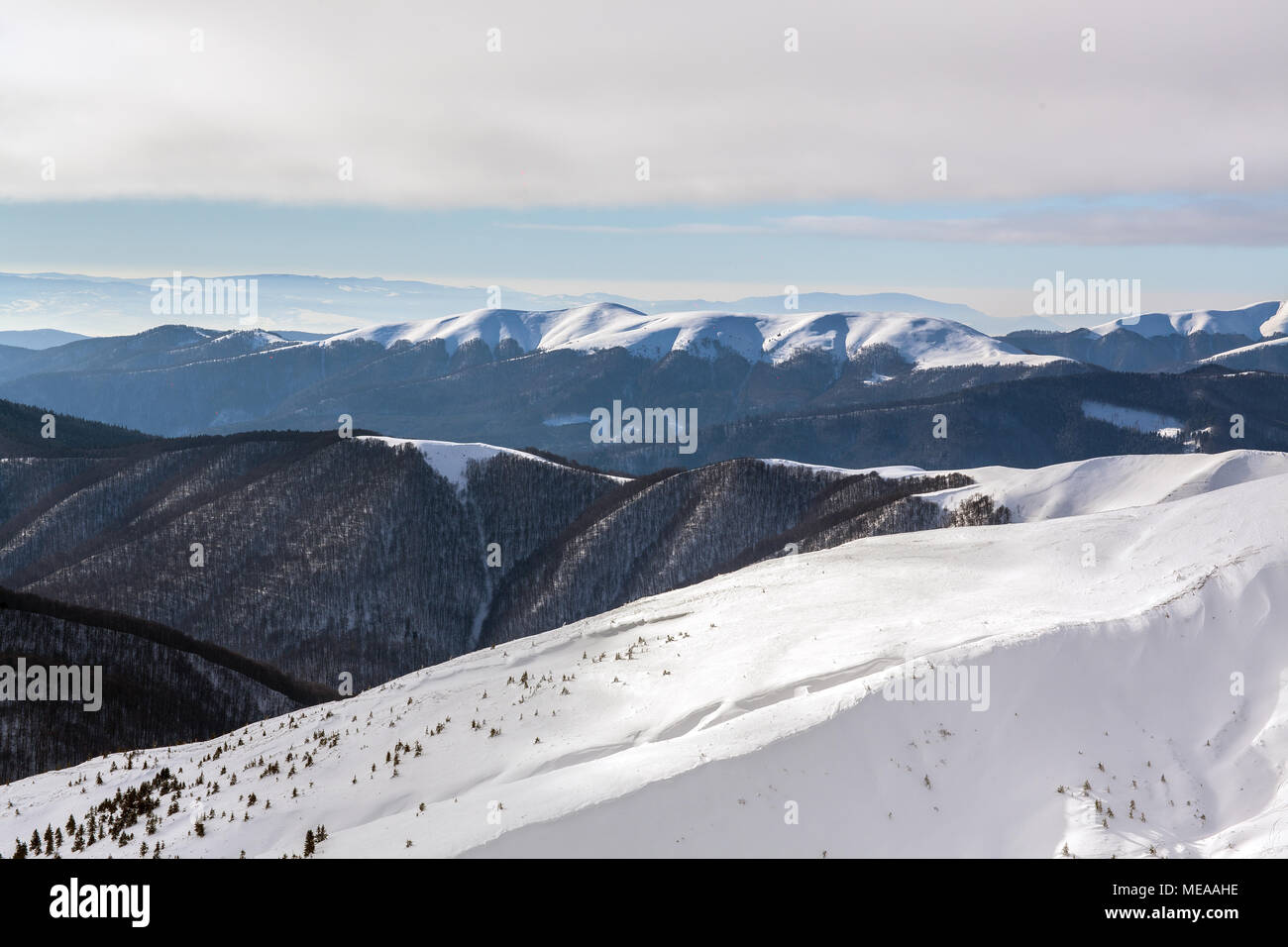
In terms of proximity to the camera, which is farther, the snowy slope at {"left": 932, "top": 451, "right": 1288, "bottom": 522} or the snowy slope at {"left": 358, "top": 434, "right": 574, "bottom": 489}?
the snowy slope at {"left": 358, "top": 434, "right": 574, "bottom": 489}

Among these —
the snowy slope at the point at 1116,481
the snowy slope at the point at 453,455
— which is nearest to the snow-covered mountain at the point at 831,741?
the snowy slope at the point at 1116,481

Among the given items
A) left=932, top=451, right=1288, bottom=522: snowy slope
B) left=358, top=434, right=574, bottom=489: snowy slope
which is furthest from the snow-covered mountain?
left=358, top=434, right=574, bottom=489: snowy slope

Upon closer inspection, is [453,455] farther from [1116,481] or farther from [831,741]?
[831,741]

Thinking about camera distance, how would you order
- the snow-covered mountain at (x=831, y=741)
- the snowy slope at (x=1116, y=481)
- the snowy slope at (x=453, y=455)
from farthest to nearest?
the snowy slope at (x=453, y=455)
the snowy slope at (x=1116, y=481)
the snow-covered mountain at (x=831, y=741)

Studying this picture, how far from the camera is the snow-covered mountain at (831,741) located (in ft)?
58.7

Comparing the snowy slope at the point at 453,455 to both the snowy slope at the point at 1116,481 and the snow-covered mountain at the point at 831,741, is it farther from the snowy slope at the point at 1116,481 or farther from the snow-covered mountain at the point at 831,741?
the snow-covered mountain at the point at 831,741

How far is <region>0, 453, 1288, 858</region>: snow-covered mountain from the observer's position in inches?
704

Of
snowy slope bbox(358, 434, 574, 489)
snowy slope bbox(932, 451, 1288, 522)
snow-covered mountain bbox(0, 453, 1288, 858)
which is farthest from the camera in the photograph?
snowy slope bbox(358, 434, 574, 489)

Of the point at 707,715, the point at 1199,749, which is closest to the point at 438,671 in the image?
the point at 707,715

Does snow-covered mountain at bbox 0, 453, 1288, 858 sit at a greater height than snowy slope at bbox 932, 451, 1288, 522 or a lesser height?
lesser

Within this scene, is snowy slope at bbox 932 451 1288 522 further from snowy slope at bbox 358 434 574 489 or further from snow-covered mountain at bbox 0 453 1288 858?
snowy slope at bbox 358 434 574 489

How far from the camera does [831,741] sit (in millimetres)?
19938
